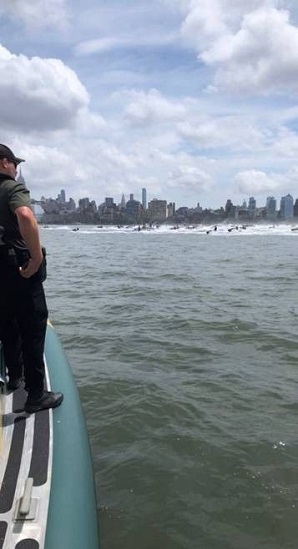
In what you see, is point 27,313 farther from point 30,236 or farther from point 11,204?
point 11,204

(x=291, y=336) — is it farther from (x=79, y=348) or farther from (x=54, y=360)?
(x=54, y=360)

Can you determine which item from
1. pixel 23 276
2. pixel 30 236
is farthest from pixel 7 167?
pixel 23 276

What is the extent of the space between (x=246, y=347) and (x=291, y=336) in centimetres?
98

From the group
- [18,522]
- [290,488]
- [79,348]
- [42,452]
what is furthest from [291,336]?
[18,522]

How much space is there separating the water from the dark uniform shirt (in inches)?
81.0

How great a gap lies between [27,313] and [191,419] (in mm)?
2348

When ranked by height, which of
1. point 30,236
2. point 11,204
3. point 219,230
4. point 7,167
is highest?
point 7,167

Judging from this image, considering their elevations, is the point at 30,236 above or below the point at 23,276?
above

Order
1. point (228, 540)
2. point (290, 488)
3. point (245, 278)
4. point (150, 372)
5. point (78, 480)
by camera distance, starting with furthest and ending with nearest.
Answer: point (245, 278), point (150, 372), point (290, 488), point (228, 540), point (78, 480)

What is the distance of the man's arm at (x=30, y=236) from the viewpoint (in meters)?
3.23

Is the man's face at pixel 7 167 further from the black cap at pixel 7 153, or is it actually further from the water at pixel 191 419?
the water at pixel 191 419

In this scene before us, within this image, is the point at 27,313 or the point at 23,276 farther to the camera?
the point at 27,313

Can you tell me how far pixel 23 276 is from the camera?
11.2 ft

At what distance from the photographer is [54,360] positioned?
496 cm
